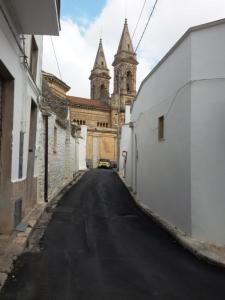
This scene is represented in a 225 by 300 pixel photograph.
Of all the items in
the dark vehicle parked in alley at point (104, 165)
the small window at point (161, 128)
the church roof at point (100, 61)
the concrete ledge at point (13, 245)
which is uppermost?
the church roof at point (100, 61)

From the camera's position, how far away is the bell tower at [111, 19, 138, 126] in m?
80.1

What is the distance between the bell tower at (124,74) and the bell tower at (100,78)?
735cm

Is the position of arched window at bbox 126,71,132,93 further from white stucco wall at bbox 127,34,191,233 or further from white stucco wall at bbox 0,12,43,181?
white stucco wall at bbox 0,12,43,181

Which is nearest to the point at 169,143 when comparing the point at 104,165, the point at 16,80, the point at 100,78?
the point at 16,80

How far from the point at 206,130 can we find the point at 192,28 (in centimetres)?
249

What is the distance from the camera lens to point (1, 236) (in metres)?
8.28

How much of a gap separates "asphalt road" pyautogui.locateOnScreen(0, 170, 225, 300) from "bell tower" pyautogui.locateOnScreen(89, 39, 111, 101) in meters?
83.1

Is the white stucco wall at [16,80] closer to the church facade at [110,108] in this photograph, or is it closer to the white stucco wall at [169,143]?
the white stucco wall at [169,143]

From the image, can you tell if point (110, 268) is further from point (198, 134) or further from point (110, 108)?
point (110, 108)

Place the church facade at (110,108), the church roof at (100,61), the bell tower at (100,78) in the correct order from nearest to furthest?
the church facade at (110,108) → the bell tower at (100,78) → the church roof at (100,61)

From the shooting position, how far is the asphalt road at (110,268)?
5449 millimetres

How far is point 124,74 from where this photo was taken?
83250 millimetres

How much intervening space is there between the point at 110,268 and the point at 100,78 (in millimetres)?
88259

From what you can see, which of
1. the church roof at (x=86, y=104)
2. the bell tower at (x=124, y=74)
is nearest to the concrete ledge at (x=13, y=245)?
the church roof at (x=86, y=104)
